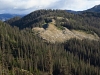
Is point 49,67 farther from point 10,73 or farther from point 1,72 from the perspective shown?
point 10,73

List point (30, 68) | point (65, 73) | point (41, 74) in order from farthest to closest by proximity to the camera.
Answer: point (30, 68) < point (41, 74) < point (65, 73)

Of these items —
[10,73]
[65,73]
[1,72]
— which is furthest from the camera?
[10,73]

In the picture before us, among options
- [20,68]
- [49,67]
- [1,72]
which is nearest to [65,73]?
[49,67]

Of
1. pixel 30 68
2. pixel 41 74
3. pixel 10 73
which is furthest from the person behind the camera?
pixel 30 68

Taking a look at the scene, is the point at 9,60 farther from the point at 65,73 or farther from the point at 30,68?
the point at 65,73

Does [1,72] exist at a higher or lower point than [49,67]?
lower

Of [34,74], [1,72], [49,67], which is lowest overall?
[34,74]

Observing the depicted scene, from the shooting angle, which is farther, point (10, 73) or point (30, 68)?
point (30, 68)

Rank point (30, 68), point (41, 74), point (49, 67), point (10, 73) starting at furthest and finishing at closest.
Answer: point (30, 68) < point (41, 74) < point (10, 73) < point (49, 67)

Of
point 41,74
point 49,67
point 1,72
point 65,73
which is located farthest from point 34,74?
point 49,67
